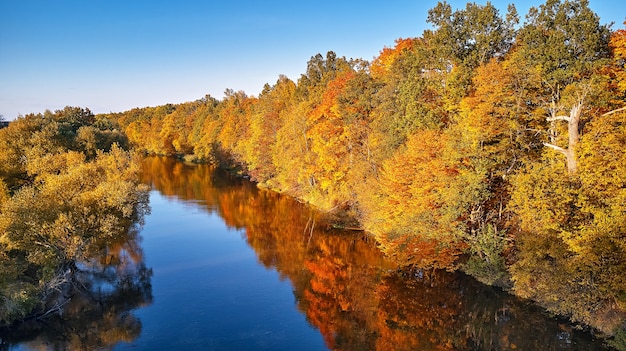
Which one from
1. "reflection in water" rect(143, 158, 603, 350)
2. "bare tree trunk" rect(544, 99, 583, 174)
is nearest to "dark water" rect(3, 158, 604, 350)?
"reflection in water" rect(143, 158, 603, 350)

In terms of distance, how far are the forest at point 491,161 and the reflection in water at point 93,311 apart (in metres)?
2.84

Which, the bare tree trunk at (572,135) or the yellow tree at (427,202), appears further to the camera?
the yellow tree at (427,202)

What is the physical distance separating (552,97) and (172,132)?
99604 millimetres

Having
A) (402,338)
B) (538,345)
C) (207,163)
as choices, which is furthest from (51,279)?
(207,163)

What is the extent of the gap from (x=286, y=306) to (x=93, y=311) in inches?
416

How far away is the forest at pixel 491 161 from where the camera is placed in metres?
18.9

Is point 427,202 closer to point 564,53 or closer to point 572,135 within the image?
point 572,135

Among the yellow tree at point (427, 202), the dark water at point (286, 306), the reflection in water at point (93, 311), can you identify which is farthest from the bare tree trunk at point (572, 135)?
the reflection in water at point (93, 311)

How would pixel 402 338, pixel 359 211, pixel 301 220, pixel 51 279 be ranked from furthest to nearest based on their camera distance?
pixel 301 220 < pixel 359 211 < pixel 51 279 < pixel 402 338

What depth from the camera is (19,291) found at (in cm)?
1952

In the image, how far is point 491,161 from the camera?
79.9ft

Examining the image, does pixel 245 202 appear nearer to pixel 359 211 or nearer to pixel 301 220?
pixel 301 220

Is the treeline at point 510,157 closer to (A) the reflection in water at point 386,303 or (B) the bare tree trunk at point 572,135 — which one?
(B) the bare tree trunk at point 572,135

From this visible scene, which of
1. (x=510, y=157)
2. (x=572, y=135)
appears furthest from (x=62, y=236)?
(x=572, y=135)
